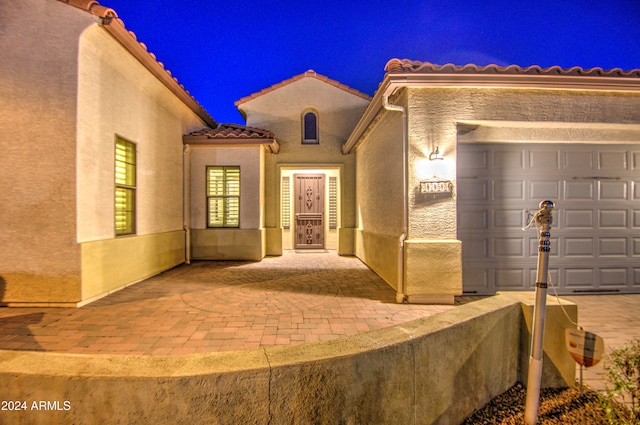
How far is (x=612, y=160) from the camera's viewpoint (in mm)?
→ 5664

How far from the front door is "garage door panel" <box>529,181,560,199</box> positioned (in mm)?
7188

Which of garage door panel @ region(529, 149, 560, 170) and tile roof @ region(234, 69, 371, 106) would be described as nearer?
garage door panel @ region(529, 149, 560, 170)

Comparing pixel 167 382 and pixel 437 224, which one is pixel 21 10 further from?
pixel 437 224

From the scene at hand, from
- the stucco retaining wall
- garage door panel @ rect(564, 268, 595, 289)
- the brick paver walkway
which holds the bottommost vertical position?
the brick paver walkway

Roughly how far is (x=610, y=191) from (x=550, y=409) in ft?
17.2

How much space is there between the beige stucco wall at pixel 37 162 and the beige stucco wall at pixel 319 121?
21.2 feet

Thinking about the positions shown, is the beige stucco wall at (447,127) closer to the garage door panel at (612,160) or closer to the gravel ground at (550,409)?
the garage door panel at (612,160)

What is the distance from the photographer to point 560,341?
110 inches

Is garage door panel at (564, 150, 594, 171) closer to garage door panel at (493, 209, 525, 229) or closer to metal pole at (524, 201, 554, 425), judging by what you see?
garage door panel at (493, 209, 525, 229)

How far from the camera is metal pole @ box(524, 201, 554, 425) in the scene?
2377mm

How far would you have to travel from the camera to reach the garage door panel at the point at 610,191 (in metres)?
5.67

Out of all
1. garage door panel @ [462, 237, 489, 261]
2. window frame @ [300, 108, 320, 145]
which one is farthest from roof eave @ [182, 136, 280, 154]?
garage door panel @ [462, 237, 489, 261]

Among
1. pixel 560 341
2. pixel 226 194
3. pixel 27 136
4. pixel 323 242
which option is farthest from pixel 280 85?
pixel 560 341

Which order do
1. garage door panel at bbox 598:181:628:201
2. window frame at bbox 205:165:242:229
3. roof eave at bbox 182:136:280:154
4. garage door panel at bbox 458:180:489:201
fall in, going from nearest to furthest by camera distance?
garage door panel at bbox 458:180:489:201, garage door panel at bbox 598:181:628:201, roof eave at bbox 182:136:280:154, window frame at bbox 205:165:242:229
